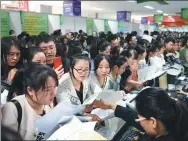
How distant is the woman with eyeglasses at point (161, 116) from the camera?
1.45 metres

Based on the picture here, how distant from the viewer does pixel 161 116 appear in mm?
1438

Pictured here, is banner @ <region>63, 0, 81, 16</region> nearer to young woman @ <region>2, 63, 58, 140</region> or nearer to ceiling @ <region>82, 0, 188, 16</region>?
ceiling @ <region>82, 0, 188, 16</region>

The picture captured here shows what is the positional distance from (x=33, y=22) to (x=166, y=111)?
6335 mm

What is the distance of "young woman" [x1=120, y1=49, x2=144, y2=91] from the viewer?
3503mm

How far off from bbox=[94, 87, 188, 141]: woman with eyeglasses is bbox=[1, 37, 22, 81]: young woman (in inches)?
50.8

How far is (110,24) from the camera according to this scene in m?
11.4

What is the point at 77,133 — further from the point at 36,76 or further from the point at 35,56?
the point at 35,56

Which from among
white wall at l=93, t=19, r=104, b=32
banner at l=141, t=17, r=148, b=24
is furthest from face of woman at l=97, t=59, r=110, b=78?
banner at l=141, t=17, r=148, b=24

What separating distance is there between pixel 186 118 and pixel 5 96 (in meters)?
1.14

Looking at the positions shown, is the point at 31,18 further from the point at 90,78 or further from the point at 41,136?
the point at 41,136

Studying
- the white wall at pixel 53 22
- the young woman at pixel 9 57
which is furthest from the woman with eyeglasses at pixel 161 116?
the white wall at pixel 53 22

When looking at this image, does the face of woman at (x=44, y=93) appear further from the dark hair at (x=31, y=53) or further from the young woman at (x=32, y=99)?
the dark hair at (x=31, y=53)

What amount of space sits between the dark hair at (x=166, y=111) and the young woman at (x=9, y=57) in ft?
4.23

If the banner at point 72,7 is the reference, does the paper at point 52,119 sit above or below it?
below
